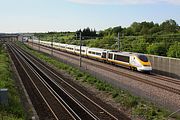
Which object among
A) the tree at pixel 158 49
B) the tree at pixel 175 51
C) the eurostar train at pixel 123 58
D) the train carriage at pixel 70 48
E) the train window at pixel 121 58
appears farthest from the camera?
the train carriage at pixel 70 48

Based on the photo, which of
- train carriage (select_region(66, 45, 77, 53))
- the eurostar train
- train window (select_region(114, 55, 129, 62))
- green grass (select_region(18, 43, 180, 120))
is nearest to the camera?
green grass (select_region(18, 43, 180, 120))

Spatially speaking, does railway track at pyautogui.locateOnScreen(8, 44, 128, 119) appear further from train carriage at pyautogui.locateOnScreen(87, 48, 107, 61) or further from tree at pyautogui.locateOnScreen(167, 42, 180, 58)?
tree at pyautogui.locateOnScreen(167, 42, 180, 58)

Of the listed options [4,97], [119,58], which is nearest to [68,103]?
[4,97]

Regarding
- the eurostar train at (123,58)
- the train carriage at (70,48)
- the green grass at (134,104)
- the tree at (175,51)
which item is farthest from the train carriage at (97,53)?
the green grass at (134,104)

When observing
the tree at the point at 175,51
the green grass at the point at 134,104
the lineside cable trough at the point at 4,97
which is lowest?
the green grass at the point at 134,104

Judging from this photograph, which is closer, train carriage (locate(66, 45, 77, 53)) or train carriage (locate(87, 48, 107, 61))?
train carriage (locate(87, 48, 107, 61))

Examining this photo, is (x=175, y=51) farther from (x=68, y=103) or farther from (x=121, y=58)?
(x=68, y=103)

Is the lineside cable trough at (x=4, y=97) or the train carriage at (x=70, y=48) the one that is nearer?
the lineside cable trough at (x=4, y=97)

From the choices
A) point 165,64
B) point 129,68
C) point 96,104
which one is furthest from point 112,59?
point 96,104

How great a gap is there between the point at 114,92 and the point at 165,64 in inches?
657

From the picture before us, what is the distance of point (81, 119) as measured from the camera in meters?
20.6

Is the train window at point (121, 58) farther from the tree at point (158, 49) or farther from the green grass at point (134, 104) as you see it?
the tree at point (158, 49)

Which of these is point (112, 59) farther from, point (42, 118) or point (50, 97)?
point (42, 118)

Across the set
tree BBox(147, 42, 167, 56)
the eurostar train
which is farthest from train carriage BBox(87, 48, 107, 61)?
tree BBox(147, 42, 167, 56)
